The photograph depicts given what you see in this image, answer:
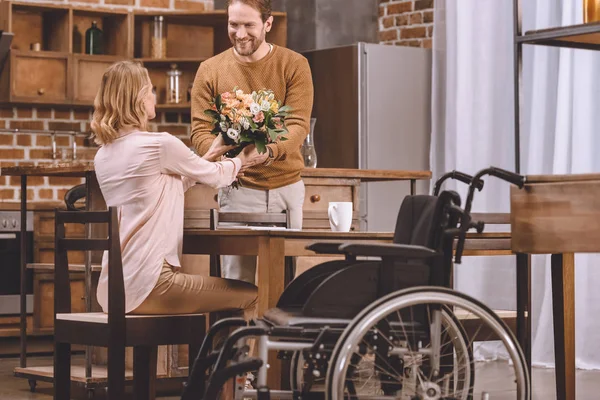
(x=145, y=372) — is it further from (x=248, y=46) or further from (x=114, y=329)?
(x=248, y=46)

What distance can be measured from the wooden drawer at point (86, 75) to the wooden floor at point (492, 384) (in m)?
1.67

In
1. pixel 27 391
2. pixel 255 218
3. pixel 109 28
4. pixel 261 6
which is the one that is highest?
pixel 109 28

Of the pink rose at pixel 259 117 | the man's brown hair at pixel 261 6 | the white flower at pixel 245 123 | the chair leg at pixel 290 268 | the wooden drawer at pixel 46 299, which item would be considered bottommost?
the wooden drawer at pixel 46 299

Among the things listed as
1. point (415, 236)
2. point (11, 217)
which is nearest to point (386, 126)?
point (11, 217)

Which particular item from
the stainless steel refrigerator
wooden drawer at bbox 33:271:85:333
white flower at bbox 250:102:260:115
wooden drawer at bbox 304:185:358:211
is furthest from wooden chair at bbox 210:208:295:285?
wooden drawer at bbox 33:271:85:333

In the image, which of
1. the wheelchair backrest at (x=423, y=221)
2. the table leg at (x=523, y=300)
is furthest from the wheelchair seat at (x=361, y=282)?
the table leg at (x=523, y=300)

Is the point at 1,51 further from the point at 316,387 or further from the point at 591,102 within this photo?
the point at 591,102

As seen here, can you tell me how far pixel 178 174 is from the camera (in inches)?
134

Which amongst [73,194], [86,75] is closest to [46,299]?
[86,75]

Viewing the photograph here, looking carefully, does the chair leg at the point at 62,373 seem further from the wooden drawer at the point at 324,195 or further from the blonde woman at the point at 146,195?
the wooden drawer at the point at 324,195

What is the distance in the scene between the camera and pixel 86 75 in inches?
255

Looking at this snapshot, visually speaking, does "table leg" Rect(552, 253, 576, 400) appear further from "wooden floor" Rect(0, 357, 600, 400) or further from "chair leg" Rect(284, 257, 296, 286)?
"chair leg" Rect(284, 257, 296, 286)

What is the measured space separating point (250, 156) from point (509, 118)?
2601mm

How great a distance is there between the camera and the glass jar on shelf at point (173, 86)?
6668 millimetres
